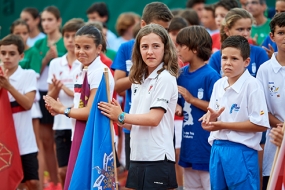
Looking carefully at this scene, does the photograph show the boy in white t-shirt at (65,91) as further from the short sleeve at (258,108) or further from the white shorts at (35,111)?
the short sleeve at (258,108)

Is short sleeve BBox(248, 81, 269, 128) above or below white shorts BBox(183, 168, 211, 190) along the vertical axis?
above

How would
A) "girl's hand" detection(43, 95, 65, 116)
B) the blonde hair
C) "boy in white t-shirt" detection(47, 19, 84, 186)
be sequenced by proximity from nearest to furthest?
1. "girl's hand" detection(43, 95, 65, 116)
2. the blonde hair
3. "boy in white t-shirt" detection(47, 19, 84, 186)

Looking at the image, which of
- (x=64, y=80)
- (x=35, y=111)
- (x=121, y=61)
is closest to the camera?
(x=121, y=61)

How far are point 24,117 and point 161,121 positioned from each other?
2.40m

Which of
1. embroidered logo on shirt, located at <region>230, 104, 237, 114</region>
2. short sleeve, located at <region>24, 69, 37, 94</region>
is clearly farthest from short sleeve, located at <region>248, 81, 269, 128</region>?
short sleeve, located at <region>24, 69, 37, 94</region>

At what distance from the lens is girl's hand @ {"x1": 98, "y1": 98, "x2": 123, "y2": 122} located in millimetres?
5672

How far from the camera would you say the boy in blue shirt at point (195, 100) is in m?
6.23

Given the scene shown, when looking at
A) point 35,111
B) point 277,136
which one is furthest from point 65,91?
point 277,136

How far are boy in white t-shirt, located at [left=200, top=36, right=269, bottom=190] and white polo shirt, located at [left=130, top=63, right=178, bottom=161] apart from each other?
34 centimetres

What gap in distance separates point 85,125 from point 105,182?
0.73 metres

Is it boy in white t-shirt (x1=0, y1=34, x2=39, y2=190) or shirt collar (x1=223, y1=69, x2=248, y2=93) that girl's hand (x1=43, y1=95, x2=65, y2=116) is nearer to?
boy in white t-shirt (x1=0, y1=34, x2=39, y2=190)

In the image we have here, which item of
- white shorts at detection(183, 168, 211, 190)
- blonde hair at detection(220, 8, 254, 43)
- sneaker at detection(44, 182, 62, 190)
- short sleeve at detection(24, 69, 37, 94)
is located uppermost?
blonde hair at detection(220, 8, 254, 43)

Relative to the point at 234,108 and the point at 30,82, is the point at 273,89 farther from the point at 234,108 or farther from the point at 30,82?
the point at 30,82

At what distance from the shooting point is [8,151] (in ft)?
23.5
